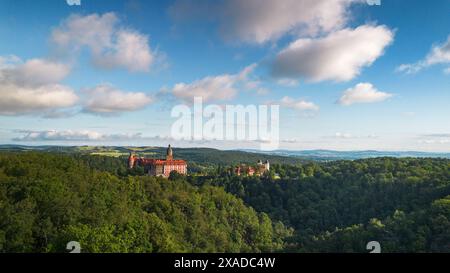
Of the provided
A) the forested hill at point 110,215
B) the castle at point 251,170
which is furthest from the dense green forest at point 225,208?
the castle at point 251,170

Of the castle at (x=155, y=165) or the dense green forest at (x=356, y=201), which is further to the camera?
the castle at (x=155, y=165)

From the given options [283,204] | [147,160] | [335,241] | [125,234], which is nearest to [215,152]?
[147,160]

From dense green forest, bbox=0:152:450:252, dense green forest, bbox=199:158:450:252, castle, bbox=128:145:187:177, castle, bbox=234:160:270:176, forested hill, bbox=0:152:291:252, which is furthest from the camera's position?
castle, bbox=234:160:270:176

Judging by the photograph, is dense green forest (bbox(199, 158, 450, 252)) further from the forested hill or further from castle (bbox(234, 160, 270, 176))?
the forested hill

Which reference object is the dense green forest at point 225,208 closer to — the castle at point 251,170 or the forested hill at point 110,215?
the forested hill at point 110,215

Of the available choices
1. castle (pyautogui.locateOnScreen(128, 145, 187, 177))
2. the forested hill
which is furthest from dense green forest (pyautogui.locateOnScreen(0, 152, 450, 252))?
castle (pyautogui.locateOnScreen(128, 145, 187, 177))

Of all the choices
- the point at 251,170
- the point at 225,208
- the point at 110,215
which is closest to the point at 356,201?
the point at 225,208

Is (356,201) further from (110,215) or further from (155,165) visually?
(155,165)
